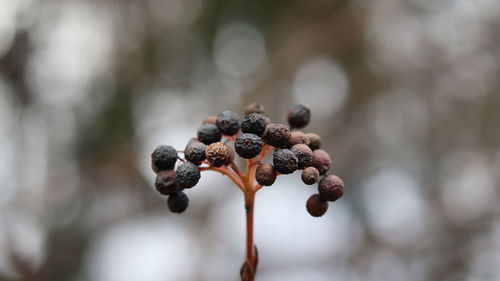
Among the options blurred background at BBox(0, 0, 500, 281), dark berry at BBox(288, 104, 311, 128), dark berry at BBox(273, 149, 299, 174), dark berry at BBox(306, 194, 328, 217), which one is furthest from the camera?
blurred background at BBox(0, 0, 500, 281)

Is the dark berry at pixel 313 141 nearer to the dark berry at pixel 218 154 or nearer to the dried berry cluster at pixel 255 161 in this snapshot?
the dried berry cluster at pixel 255 161

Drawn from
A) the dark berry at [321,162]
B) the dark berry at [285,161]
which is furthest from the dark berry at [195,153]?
the dark berry at [321,162]

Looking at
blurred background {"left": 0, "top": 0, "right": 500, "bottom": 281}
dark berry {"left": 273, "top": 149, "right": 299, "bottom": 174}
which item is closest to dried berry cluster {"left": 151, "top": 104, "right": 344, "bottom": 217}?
dark berry {"left": 273, "top": 149, "right": 299, "bottom": 174}

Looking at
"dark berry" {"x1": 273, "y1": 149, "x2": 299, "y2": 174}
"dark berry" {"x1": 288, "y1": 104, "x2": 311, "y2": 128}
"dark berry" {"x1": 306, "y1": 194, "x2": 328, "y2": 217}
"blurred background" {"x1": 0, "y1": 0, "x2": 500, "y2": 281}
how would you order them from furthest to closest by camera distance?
1. "blurred background" {"x1": 0, "y1": 0, "x2": 500, "y2": 281}
2. "dark berry" {"x1": 288, "y1": 104, "x2": 311, "y2": 128}
3. "dark berry" {"x1": 306, "y1": 194, "x2": 328, "y2": 217}
4. "dark berry" {"x1": 273, "y1": 149, "x2": 299, "y2": 174}

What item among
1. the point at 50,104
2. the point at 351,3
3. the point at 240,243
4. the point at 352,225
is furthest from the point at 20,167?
the point at 351,3

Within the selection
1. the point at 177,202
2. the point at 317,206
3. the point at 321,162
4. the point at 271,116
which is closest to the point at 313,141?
the point at 321,162

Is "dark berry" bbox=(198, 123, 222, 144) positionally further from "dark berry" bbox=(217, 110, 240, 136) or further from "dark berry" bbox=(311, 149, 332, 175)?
"dark berry" bbox=(311, 149, 332, 175)

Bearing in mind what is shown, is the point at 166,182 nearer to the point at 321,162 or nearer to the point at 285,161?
the point at 285,161
